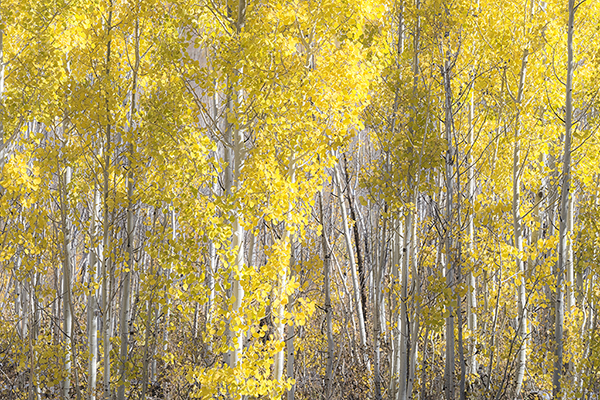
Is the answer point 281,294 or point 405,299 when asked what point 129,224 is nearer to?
point 281,294

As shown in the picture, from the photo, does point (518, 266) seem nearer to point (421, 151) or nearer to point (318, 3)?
point (421, 151)

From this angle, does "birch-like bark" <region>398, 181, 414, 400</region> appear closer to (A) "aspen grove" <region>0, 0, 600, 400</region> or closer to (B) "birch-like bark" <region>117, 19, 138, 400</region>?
(A) "aspen grove" <region>0, 0, 600, 400</region>

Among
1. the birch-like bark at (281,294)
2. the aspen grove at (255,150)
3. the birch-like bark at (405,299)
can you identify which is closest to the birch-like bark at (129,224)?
the aspen grove at (255,150)

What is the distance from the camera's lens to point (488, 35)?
7.48 m

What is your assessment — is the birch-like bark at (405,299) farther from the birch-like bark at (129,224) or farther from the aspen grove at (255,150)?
the birch-like bark at (129,224)

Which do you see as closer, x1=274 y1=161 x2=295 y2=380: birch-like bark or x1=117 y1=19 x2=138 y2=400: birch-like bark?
x1=274 y1=161 x2=295 y2=380: birch-like bark

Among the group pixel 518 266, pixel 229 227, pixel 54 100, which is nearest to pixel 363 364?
pixel 518 266

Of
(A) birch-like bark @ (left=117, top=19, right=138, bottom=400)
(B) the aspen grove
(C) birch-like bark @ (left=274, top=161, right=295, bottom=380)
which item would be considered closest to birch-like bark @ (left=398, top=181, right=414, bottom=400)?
(B) the aspen grove

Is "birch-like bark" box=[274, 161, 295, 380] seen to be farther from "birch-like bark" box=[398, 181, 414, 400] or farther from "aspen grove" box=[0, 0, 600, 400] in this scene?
"birch-like bark" box=[398, 181, 414, 400]

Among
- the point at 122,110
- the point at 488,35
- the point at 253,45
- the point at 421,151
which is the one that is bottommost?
the point at 421,151

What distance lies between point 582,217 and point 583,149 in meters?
3.01

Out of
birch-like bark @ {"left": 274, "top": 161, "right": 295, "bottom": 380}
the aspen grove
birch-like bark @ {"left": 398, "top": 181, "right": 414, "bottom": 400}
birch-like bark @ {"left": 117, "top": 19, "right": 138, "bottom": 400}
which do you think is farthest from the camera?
birch-like bark @ {"left": 117, "top": 19, "right": 138, "bottom": 400}

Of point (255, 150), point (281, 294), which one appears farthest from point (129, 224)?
point (281, 294)

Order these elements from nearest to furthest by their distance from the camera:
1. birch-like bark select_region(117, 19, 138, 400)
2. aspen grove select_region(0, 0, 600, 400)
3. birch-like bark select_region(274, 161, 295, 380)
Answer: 1. aspen grove select_region(0, 0, 600, 400)
2. birch-like bark select_region(274, 161, 295, 380)
3. birch-like bark select_region(117, 19, 138, 400)
